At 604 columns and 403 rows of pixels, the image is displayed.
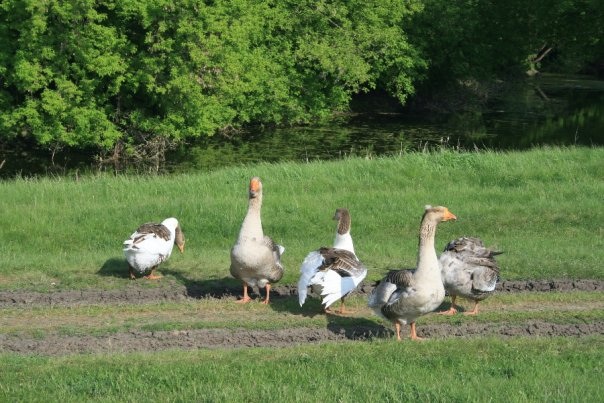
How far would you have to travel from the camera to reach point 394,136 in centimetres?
4878

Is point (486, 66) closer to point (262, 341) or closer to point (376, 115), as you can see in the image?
point (376, 115)

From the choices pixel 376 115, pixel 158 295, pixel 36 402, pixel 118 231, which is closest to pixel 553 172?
pixel 118 231

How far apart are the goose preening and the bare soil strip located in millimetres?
1290

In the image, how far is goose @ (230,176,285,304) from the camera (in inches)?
545

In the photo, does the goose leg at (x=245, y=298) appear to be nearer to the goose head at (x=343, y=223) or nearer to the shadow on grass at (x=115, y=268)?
the goose head at (x=343, y=223)

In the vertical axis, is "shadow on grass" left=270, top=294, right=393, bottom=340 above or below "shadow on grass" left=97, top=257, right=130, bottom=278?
above

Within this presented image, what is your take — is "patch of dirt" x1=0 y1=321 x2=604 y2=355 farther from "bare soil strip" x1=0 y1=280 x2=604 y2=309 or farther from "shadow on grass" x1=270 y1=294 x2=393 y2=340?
"bare soil strip" x1=0 y1=280 x2=604 y2=309

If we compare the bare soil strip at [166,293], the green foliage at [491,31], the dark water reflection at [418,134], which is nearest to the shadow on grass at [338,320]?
the bare soil strip at [166,293]

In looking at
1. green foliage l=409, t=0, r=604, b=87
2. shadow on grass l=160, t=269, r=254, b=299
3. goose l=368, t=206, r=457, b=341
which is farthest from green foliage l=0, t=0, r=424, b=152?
goose l=368, t=206, r=457, b=341

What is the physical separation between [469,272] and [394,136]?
35.7 m

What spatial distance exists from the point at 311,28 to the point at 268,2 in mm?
3208

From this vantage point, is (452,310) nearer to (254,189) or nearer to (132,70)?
(254,189)

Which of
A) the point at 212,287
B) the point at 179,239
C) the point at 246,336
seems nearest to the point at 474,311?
the point at 246,336

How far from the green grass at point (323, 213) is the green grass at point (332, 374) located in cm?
475
